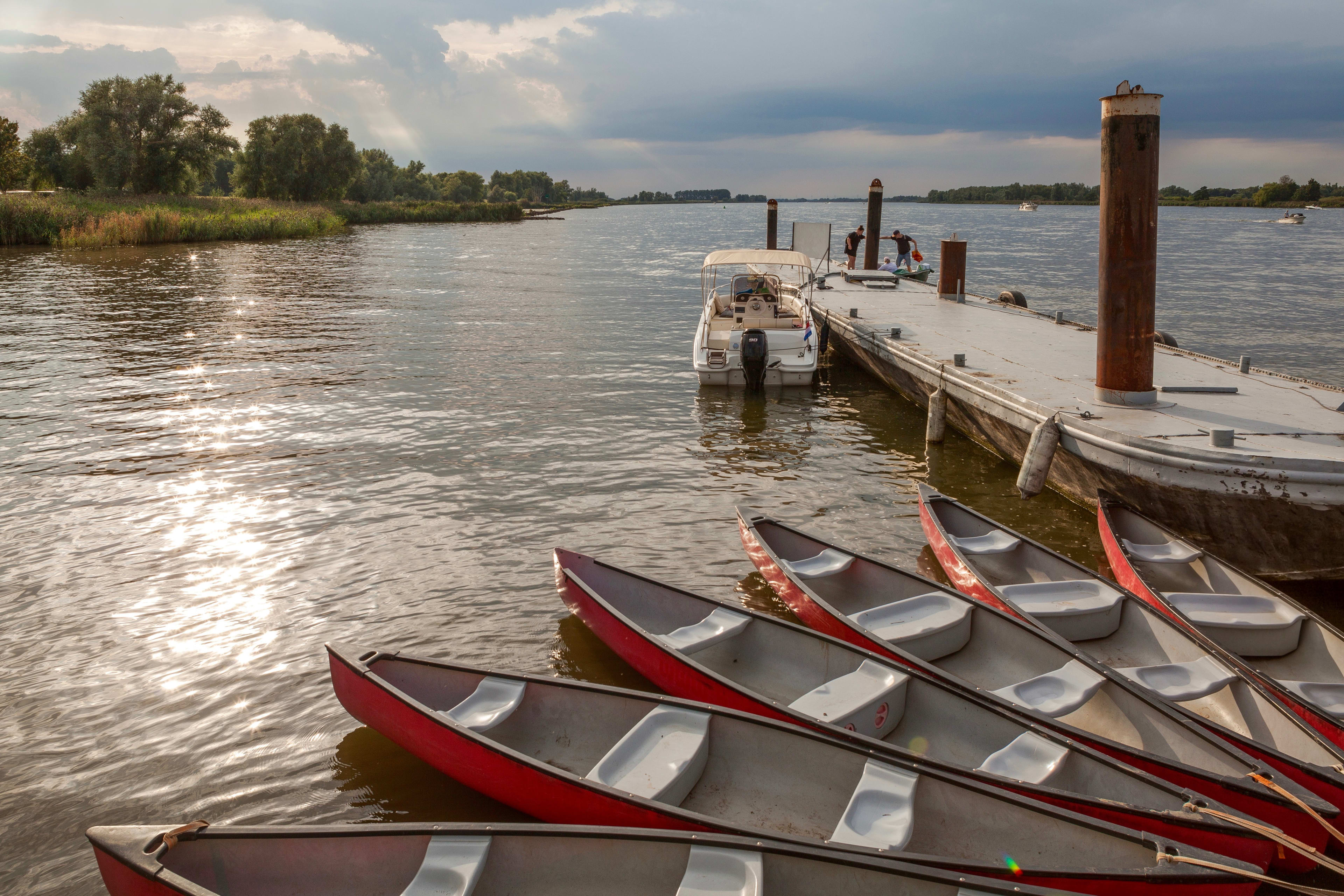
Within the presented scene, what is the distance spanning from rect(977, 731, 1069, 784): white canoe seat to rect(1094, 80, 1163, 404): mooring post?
6230 mm

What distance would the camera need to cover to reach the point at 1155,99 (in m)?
9.29

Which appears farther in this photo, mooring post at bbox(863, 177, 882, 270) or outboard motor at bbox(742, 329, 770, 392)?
mooring post at bbox(863, 177, 882, 270)

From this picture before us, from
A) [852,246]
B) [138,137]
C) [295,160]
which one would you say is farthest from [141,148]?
[852,246]

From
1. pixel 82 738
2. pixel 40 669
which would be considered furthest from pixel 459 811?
pixel 40 669

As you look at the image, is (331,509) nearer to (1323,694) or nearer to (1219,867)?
(1219,867)

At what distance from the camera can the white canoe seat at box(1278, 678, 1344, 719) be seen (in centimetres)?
563

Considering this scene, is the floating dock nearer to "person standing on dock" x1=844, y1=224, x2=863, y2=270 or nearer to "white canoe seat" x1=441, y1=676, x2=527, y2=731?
"white canoe seat" x1=441, y1=676, x2=527, y2=731

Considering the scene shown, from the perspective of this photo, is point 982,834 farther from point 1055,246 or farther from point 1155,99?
point 1055,246

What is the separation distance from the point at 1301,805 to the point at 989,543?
166 inches

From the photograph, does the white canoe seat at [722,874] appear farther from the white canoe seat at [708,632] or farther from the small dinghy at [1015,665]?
the small dinghy at [1015,665]

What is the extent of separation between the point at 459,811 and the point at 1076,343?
13576 mm

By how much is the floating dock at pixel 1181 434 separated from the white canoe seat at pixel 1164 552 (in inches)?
25.7

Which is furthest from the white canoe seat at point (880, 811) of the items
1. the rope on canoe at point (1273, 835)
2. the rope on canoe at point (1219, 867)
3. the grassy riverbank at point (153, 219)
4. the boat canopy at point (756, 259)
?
the grassy riverbank at point (153, 219)

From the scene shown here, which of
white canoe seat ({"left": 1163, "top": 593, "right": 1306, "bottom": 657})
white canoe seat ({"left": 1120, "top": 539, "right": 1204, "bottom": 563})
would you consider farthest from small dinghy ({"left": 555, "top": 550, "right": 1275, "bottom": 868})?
white canoe seat ({"left": 1120, "top": 539, "right": 1204, "bottom": 563})
